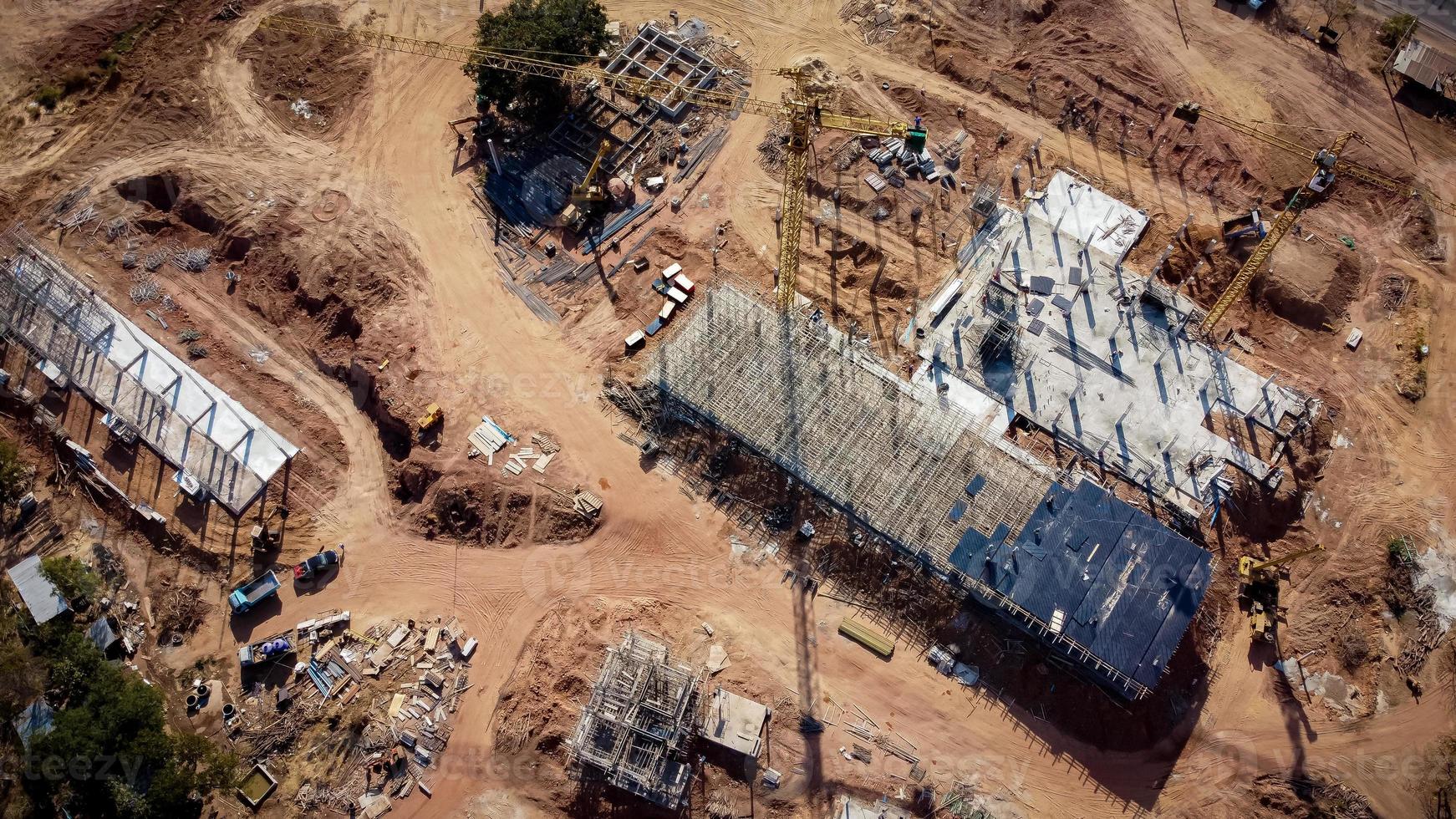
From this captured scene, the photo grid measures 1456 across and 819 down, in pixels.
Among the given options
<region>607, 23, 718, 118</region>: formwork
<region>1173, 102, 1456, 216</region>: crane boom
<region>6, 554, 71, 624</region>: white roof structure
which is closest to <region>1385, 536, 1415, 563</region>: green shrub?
<region>1173, 102, 1456, 216</region>: crane boom

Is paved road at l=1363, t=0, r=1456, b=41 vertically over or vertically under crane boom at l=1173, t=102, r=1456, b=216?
over

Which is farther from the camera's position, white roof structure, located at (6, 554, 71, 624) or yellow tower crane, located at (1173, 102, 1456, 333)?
yellow tower crane, located at (1173, 102, 1456, 333)

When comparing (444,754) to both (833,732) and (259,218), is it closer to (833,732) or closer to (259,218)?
(833,732)

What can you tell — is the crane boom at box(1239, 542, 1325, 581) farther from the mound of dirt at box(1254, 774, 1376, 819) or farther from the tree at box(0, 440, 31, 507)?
the tree at box(0, 440, 31, 507)

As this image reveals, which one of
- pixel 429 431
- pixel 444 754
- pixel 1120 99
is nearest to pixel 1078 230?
pixel 1120 99

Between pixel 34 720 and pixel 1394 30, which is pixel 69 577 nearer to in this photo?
pixel 34 720

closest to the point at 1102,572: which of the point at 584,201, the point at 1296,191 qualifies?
the point at 1296,191

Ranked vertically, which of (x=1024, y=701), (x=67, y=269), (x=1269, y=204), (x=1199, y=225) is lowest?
(x=67, y=269)
